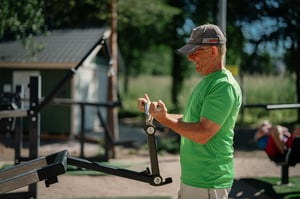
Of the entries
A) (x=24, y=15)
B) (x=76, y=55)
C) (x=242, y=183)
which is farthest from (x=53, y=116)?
(x=242, y=183)

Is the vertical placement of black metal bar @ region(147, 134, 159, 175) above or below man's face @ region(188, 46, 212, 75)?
below

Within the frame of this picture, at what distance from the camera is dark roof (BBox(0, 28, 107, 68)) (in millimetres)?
12891

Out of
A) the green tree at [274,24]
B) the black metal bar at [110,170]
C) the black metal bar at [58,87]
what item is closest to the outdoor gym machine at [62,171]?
the black metal bar at [110,170]

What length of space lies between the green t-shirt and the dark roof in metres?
10.1

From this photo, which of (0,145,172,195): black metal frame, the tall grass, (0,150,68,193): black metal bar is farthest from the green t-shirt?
the tall grass

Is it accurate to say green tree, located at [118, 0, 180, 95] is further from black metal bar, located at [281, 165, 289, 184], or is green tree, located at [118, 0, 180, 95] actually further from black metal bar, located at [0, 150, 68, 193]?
black metal bar, located at [0, 150, 68, 193]

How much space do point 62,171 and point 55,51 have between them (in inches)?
436

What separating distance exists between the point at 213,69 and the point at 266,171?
5703 mm

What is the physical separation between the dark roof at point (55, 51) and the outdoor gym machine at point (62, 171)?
373 inches

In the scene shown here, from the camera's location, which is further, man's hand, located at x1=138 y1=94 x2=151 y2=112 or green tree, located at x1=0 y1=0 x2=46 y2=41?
green tree, located at x1=0 y1=0 x2=46 y2=41

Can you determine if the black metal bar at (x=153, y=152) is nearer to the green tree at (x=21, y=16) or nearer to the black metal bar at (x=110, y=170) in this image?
the black metal bar at (x=110, y=170)

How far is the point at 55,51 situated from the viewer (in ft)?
44.1

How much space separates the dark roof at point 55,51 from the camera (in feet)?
42.3

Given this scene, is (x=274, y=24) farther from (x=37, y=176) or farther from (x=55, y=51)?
(x=37, y=176)
